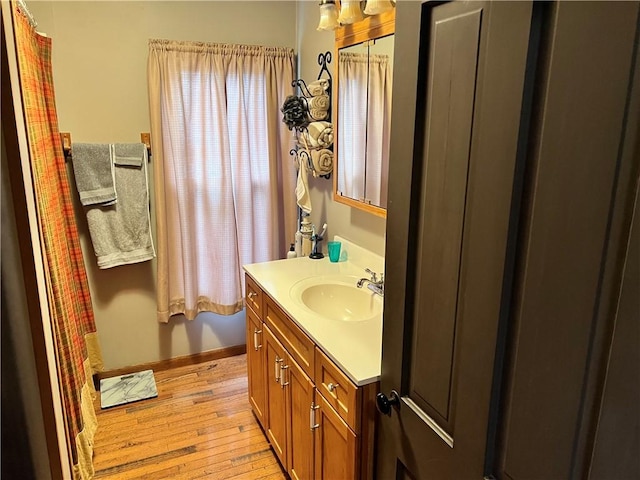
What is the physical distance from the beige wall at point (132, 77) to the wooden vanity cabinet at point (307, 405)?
2.07 feet

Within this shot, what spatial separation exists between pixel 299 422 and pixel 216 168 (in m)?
1.60

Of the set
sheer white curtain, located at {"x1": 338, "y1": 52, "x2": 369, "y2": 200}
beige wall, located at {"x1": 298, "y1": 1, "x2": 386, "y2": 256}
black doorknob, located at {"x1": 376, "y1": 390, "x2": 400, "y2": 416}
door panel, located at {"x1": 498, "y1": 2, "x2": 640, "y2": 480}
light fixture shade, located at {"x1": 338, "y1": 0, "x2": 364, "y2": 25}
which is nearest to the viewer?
door panel, located at {"x1": 498, "y1": 2, "x2": 640, "y2": 480}

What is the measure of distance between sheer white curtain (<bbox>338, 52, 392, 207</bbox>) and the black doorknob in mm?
1005

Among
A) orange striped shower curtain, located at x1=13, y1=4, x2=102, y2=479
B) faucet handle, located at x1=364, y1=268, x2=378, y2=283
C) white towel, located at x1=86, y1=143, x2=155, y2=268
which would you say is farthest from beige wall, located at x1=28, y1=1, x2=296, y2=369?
faucet handle, located at x1=364, y1=268, x2=378, y2=283

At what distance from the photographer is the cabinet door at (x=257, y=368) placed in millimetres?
2227

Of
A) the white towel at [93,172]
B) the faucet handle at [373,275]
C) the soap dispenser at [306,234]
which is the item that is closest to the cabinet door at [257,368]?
the soap dispenser at [306,234]

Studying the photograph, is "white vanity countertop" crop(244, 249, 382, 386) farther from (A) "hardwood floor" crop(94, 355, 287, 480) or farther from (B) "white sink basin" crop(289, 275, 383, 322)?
(A) "hardwood floor" crop(94, 355, 287, 480)

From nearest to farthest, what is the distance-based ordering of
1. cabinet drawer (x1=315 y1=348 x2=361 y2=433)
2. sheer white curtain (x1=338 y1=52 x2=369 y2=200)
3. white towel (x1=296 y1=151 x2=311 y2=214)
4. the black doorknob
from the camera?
the black doorknob, cabinet drawer (x1=315 y1=348 x2=361 y2=433), sheer white curtain (x1=338 y1=52 x2=369 y2=200), white towel (x1=296 y1=151 x2=311 y2=214)

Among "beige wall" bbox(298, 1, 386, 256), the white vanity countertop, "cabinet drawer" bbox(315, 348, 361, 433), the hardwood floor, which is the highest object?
"beige wall" bbox(298, 1, 386, 256)

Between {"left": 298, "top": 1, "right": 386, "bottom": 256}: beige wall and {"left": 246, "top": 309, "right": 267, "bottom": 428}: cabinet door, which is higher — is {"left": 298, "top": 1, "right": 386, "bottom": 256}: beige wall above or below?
above

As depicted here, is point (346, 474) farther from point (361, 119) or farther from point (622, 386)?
point (361, 119)

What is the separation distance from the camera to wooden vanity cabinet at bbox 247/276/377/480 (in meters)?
1.38

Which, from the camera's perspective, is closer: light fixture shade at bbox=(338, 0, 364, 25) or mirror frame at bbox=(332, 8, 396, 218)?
mirror frame at bbox=(332, 8, 396, 218)

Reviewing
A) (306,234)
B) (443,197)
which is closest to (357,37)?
(306,234)
